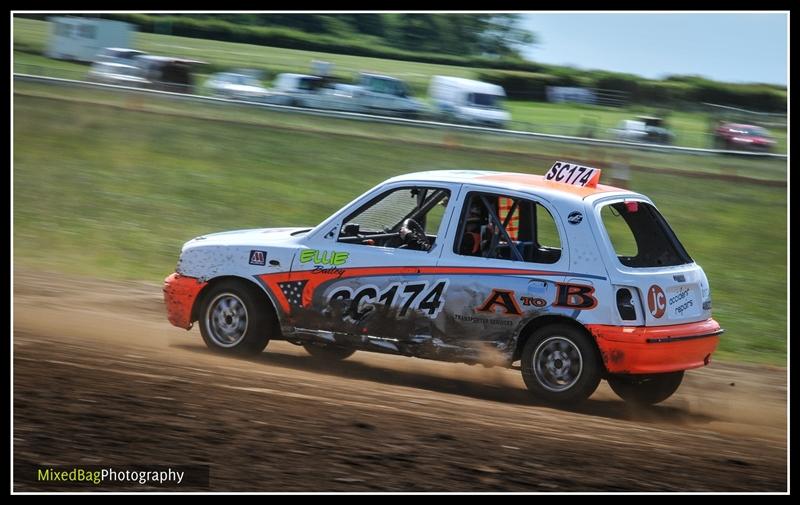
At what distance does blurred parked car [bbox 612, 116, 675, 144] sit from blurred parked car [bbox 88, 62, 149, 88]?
9.19 metres

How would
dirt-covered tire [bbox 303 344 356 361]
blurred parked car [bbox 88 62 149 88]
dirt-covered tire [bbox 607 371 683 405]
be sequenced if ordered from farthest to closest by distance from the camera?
blurred parked car [bbox 88 62 149 88] < dirt-covered tire [bbox 303 344 356 361] < dirt-covered tire [bbox 607 371 683 405]

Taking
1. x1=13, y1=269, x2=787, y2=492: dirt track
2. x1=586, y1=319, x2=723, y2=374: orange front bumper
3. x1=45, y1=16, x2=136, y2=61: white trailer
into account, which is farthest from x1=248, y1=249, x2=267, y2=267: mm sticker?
x1=45, y1=16, x2=136, y2=61: white trailer

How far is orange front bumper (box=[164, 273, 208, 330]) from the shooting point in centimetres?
914

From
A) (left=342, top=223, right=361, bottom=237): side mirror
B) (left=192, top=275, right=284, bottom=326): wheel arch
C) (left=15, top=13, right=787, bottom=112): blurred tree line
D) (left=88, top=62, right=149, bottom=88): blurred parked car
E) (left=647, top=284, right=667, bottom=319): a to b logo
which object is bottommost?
(left=192, top=275, right=284, bottom=326): wheel arch

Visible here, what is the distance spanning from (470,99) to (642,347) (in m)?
12.3

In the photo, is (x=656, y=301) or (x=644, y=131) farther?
(x=644, y=131)

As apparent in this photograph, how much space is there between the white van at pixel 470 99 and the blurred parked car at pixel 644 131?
2.11m

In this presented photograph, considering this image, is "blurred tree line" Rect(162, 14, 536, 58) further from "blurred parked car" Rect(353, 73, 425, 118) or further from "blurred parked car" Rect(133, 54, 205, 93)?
"blurred parked car" Rect(133, 54, 205, 93)

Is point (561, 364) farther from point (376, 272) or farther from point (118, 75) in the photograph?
point (118, 75)

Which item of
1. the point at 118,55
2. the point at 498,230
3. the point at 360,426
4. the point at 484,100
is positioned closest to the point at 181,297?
the point at 360,426

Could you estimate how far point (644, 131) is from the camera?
19.7m

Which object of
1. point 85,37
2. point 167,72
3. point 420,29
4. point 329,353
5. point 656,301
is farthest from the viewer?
point 167,72

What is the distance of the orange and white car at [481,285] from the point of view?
786cm

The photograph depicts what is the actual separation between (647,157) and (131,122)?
9639mm
